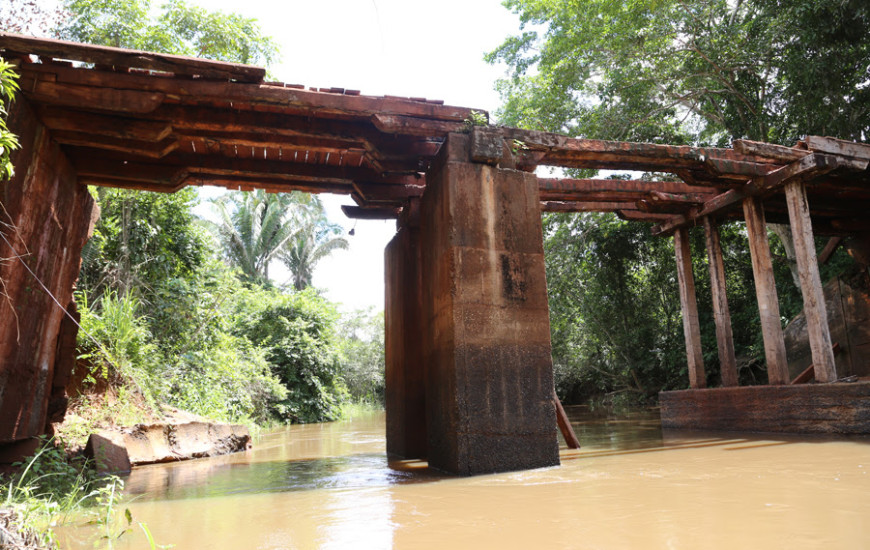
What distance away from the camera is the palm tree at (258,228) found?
25594 mm

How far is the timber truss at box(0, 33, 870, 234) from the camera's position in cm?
591

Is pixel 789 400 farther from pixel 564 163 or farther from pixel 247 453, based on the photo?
pixel 247 453

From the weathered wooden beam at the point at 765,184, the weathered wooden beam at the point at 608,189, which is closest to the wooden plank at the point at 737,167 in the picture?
the weathered wooden beam at the point at 765,184

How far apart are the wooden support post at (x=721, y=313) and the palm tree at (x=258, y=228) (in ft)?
60.3

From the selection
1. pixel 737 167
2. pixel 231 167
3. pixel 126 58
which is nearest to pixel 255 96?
pixel 126 58

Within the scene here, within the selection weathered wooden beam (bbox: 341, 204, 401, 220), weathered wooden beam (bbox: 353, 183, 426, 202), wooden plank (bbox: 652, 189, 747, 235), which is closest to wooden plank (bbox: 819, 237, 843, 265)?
wooden plank (bbox: 652, 189, 747, 235)

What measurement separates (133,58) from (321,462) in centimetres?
502

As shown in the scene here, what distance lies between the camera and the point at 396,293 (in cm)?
A: 850

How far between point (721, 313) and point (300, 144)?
24.2 feet

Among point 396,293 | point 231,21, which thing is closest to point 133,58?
point 396,293

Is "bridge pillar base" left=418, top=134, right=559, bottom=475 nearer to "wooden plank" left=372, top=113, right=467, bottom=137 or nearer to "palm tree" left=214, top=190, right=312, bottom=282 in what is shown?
"wooden plank" left=372, top=113, right=467, bottom=137

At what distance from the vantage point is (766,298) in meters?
8.85

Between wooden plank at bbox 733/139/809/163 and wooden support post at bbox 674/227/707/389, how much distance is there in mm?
2552

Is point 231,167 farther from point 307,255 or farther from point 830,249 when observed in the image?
point 307,255
